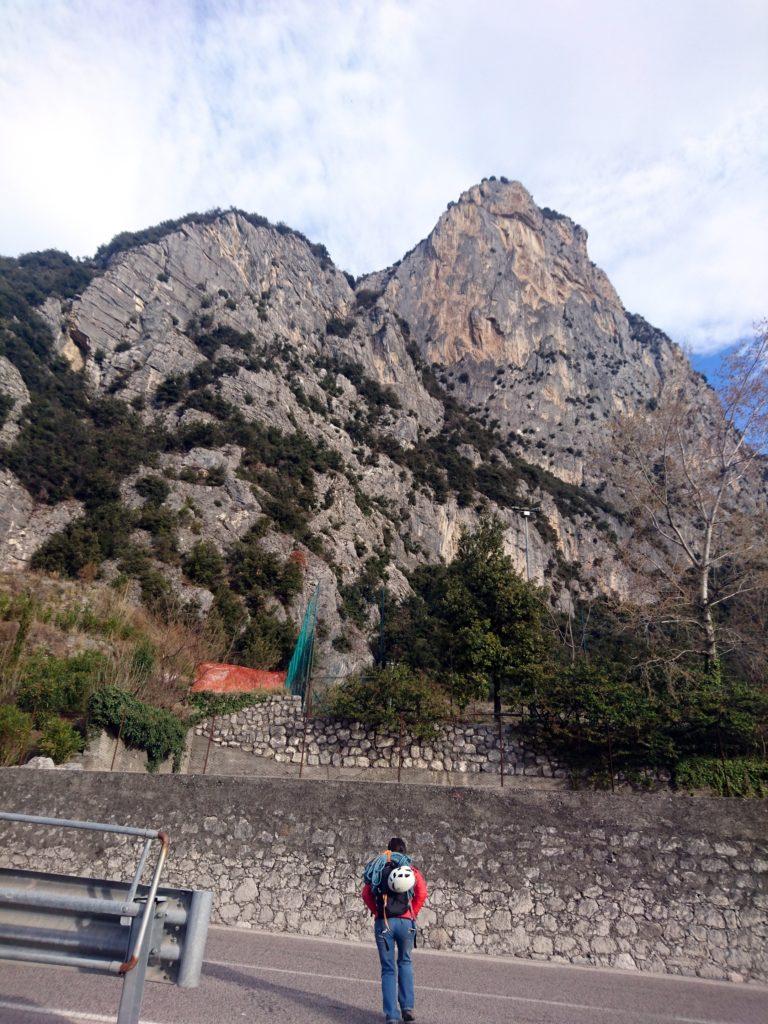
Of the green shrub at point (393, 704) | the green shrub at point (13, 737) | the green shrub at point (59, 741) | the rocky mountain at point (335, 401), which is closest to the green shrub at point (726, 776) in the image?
the green shrub at point (393, 704)

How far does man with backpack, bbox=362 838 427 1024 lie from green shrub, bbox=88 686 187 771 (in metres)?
10.6

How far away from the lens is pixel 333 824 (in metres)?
7.77

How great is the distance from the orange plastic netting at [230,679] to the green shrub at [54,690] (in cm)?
471

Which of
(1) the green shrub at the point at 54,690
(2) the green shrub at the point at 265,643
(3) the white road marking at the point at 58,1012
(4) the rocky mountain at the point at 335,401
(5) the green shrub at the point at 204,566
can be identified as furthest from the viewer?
(4) the rocky mountain at the point at 335,401

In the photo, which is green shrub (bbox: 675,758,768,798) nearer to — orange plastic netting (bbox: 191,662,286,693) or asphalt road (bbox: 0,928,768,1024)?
asphalt road (bbox: 0,928,768,1024)

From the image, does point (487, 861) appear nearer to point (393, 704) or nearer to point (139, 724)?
point (393, 704)

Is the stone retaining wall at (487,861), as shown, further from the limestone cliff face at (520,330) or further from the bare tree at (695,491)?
the limestone cliff face at (520,330)

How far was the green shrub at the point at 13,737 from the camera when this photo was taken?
1155cm

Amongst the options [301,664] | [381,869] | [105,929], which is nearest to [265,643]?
[301,664]

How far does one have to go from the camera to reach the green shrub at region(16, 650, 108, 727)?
45.5 ft

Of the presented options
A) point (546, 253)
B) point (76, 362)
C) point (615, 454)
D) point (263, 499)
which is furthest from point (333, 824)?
point (546, 253)

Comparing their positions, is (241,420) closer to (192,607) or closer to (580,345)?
(192,607)

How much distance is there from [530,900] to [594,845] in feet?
3.47

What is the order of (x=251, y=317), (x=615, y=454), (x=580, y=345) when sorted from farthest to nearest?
(x=580, y=345)
(x=251, y=317)
(x=615, y=454)
